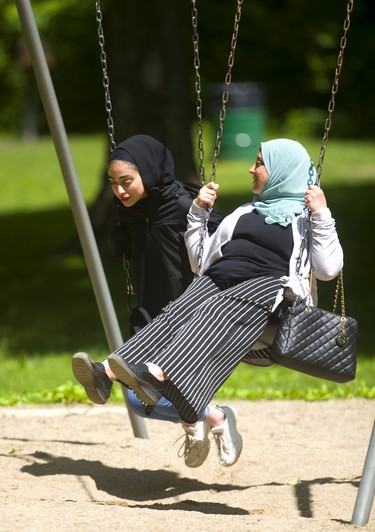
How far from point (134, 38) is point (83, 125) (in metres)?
21.1

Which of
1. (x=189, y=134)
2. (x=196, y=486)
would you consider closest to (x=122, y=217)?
(x=196, y=486)

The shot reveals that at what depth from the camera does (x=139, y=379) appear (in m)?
4.54

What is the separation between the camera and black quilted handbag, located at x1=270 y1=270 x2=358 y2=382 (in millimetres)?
4652

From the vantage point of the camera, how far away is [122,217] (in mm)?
5270

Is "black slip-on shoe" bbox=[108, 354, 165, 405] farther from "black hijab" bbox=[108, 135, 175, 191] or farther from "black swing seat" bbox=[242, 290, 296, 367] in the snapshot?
"black hijab" bbox=[108, 135, 175, 191]

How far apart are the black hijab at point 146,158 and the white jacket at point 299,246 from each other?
0.22 meters

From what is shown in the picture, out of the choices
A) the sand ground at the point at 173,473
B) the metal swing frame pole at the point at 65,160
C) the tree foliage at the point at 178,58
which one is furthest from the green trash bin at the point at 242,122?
the metal swing frame pole at the point at 65,160

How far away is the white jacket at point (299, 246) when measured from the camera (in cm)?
473

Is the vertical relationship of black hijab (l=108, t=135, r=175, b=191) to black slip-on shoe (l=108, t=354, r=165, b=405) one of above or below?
above

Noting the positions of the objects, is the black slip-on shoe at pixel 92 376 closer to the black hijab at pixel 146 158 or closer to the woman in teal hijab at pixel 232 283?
the woman in teal hijab at pixel 232 283

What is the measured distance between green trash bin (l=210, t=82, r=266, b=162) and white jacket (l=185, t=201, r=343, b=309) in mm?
17833

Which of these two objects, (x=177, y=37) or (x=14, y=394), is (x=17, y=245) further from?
(x=14, y=394)

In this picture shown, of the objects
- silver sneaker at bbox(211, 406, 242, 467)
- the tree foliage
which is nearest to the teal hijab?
silver sneaker at bbox(211, 406, 242, 467)

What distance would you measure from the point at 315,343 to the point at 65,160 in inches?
73.0
